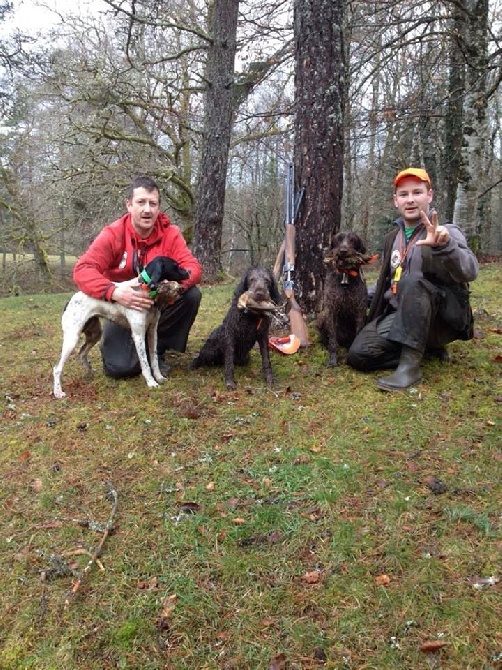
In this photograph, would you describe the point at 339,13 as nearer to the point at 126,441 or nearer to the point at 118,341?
the point at 118,341

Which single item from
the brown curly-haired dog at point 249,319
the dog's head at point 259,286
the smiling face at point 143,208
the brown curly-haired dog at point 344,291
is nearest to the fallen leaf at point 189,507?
the brown curly-haired dog at point 249,319

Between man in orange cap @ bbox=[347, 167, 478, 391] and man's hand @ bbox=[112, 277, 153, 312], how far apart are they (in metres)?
1.71

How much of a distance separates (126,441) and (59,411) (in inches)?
33.3

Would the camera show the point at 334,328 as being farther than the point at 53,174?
No

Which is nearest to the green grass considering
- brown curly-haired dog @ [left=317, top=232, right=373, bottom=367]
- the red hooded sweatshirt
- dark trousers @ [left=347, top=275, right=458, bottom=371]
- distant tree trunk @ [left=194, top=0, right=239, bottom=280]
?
dark trousers @ [left=347, top=275, right=458, bottom=371]

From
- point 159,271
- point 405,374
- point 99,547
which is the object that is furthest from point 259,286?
point 99,547

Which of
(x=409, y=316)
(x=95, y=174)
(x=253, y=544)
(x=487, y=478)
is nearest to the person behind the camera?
(x=253, y=544)

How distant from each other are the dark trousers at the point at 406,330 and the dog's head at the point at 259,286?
0.80 m

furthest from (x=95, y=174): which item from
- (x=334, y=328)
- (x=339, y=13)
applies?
(x=334, y=328)

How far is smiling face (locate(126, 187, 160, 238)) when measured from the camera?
13.1 ft

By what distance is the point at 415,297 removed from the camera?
3787 mm

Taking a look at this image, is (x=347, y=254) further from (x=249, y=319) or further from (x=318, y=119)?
(x=318, y=119)

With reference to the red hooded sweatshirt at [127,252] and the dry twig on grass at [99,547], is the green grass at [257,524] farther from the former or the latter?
the red hooded sweatshirt at [127,252]

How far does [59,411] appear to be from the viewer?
396cm
